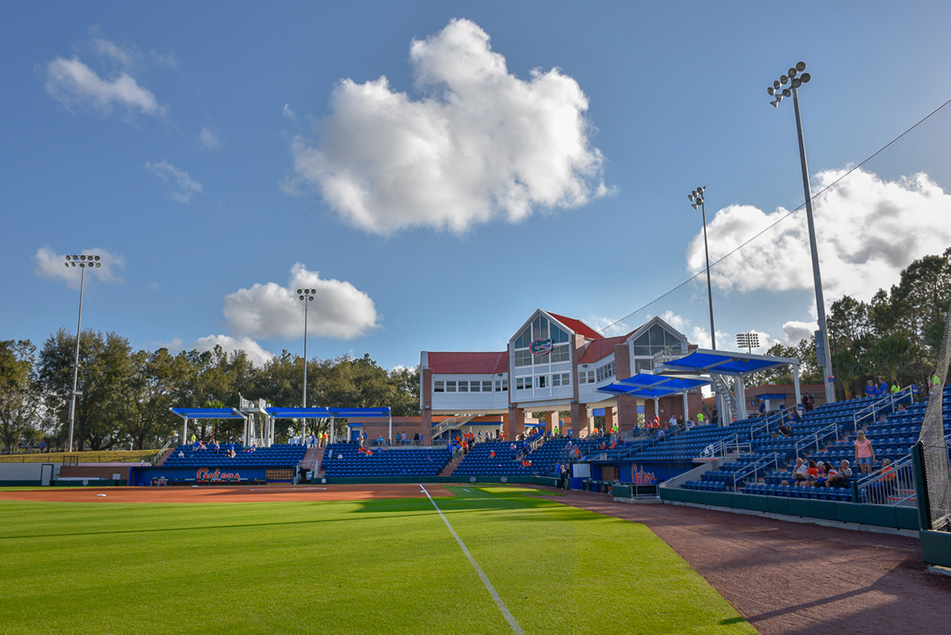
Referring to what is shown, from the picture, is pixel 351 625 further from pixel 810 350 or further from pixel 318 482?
pixel 810 350

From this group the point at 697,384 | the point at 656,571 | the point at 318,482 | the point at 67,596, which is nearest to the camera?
the point at 67,596

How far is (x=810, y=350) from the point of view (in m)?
76.9

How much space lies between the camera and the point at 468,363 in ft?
199

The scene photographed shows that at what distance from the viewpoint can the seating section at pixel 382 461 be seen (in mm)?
47188

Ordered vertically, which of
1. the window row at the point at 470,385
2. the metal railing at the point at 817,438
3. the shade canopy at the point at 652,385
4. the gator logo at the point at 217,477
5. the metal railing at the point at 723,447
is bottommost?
the gator logo at the point at 217,477

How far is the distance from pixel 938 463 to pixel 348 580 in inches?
394

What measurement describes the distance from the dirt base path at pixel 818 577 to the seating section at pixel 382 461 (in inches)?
1341

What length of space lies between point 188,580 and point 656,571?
7.17 metres

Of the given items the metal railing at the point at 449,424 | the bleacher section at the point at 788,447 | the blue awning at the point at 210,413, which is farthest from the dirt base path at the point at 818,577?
the metal railing at the point at 449,424

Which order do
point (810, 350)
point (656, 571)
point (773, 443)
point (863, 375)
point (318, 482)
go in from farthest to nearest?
1. point (810, 350)
2. point (863, 375)
3. point (318, 482)
4. point (773, 443)
5. point (656, 571)

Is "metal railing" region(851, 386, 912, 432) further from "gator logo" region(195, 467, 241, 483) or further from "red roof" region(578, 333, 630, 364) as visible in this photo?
"gator logo" region(195, 467, 241, 483)

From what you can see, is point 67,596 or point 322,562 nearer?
point 67,596

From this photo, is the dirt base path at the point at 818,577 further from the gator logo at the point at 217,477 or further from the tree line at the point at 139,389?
the tree line at the point at 139,389

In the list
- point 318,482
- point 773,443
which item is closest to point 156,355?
point 318,482
